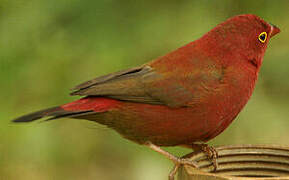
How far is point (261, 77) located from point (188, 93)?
117cm

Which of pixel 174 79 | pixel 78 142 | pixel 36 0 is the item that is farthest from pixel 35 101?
pixel 174 79

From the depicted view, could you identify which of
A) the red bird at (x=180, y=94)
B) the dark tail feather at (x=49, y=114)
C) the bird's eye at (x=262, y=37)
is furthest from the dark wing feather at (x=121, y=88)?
the bird's eye at (x=262, y=37)

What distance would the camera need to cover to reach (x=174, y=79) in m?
3.64

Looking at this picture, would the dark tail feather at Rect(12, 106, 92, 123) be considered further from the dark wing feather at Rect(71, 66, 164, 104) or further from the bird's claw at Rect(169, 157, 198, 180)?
the bird's claw at Rect(169, 157, 198, 180)

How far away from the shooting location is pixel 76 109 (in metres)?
3.49

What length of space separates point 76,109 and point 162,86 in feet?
1.82

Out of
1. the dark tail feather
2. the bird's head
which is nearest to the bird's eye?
the bird's head

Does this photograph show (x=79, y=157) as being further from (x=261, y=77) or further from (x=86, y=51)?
(x=261, y=77)

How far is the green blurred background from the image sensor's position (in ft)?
13.6

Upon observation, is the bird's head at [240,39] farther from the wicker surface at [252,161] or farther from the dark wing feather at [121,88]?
the wicker surface at [252,161]

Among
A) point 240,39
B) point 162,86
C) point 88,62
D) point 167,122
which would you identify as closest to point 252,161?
point 167,122

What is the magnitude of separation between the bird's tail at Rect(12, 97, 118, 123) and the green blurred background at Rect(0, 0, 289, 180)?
618 mm

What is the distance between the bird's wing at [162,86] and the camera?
11.7ft

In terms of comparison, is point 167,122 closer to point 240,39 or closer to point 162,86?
point 162,86
